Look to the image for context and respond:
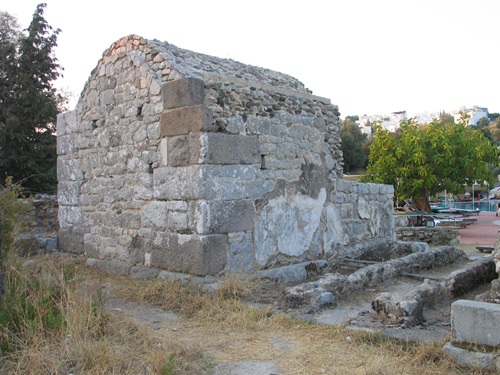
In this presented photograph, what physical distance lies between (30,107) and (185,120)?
48.0 ft

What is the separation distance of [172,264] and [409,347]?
3.24 m

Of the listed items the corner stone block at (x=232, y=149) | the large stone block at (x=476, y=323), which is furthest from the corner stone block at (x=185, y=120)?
the large stone block at (x=476, y=323)

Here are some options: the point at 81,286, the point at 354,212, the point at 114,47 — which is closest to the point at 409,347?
the point at 81,286

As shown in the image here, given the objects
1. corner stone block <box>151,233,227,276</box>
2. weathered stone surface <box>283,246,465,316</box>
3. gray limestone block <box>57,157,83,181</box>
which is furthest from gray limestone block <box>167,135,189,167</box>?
gray limestone block <box>57,157,83,181</box>

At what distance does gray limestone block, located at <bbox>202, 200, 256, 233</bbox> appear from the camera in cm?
589

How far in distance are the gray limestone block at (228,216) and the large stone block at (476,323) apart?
2.97 metres

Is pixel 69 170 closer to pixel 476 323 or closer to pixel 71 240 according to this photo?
pixel 71 240

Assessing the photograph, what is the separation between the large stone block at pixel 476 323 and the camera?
3.62 meters

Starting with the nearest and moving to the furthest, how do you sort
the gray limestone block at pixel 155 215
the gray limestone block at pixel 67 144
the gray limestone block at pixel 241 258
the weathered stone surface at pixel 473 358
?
the weathered stone surface at pixel 473 358, the gray limestone block at pixel 241 258, the gray limestone block at pixel 155 215, the gray limestone block at pixel 67 144

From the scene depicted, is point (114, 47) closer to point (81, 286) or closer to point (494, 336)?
point (81, 286)

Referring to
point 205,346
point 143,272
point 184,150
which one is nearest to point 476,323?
point 205,346

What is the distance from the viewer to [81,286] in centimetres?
533

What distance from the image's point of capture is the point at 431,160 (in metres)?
18.2

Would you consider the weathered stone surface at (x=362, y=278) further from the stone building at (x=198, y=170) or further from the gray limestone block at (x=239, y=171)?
the gray limestone block at (x=239, y=171)
